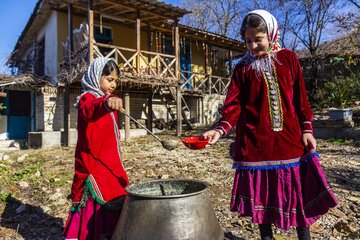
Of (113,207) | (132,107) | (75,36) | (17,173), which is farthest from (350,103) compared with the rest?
(113,207)

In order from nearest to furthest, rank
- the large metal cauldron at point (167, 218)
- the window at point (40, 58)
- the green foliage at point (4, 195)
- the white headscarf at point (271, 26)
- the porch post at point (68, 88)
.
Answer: the large metal cauldron at point (167, 218) < the white headscarf at point (271, 26) < the green foliage at point (4, 195) < the porch post at point (68, 88) < the window at point (40, 58)

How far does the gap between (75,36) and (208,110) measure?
6436mm

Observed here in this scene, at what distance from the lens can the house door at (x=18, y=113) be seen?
12.8 m

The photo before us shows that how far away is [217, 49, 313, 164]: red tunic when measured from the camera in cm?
209

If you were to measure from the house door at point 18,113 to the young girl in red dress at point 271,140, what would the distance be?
12.4 m

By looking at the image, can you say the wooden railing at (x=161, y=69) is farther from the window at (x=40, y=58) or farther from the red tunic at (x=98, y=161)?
the red tunic at (x=98, y=161)

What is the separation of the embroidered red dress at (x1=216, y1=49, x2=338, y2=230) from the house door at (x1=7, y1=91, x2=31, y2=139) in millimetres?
12412

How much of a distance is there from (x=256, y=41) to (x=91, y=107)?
115cm

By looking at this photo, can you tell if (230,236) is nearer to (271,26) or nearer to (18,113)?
(271,26)

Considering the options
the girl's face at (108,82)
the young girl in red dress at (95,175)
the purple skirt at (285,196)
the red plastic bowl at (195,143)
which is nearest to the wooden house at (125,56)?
the girl's face at (108,82)

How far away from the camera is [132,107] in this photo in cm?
1275

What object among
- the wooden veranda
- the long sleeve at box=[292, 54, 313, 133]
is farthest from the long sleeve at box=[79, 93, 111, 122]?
the wooden veranda

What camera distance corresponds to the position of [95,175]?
245 cm

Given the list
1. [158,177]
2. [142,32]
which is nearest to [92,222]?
[158,177]
